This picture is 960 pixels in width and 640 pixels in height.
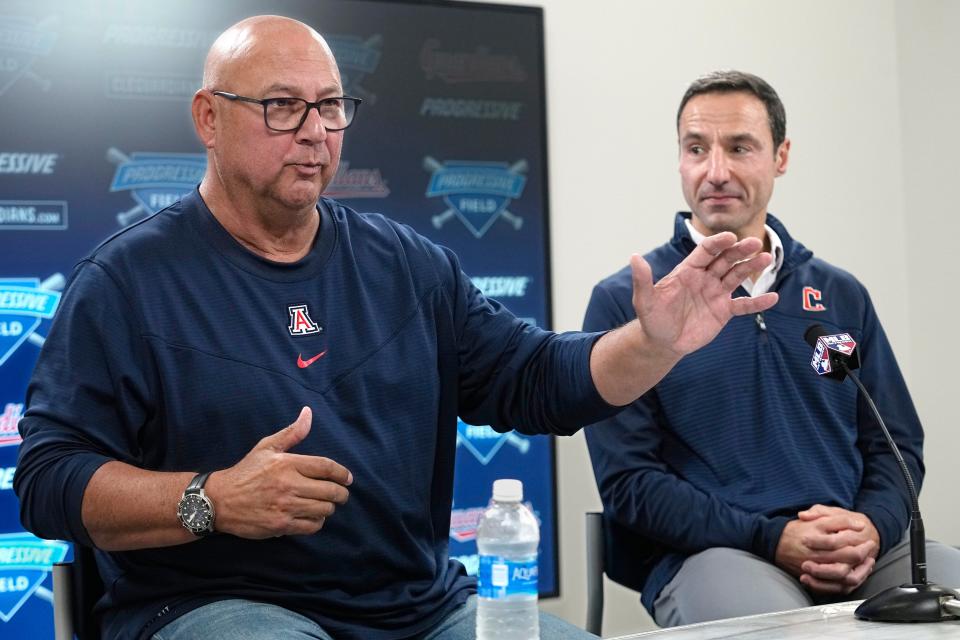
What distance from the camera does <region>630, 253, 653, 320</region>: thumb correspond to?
64.7 inches

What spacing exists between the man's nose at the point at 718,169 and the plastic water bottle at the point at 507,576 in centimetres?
119

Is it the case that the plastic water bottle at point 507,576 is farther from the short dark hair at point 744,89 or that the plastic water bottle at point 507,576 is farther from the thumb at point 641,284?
the short dark hair at point 744,89

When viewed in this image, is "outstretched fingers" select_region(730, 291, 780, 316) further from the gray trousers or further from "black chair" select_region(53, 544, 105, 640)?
"black chair" select_region(53, 544, 105, 640)

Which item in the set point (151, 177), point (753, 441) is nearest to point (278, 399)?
point (753, 441)

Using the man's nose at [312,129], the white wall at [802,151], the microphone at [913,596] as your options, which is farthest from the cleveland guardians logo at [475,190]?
the microphone at [913,596]

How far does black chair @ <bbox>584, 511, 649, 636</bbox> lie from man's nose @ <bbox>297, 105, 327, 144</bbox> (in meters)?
0.99

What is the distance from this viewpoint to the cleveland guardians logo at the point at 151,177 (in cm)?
294

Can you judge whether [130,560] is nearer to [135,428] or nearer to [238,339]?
[135,428]

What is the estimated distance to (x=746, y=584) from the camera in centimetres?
212

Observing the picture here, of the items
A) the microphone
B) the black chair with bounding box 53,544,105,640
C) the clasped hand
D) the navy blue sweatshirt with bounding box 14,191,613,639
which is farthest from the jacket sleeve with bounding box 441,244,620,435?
the black chair with bounding box 53,544,105,640

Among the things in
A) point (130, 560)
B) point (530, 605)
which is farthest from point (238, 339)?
point (530, 605)

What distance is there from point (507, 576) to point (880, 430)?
1.35m

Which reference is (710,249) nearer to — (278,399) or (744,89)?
Answer: (278,399)

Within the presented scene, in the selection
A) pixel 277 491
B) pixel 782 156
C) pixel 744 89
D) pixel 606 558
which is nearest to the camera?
pixel 277 491
